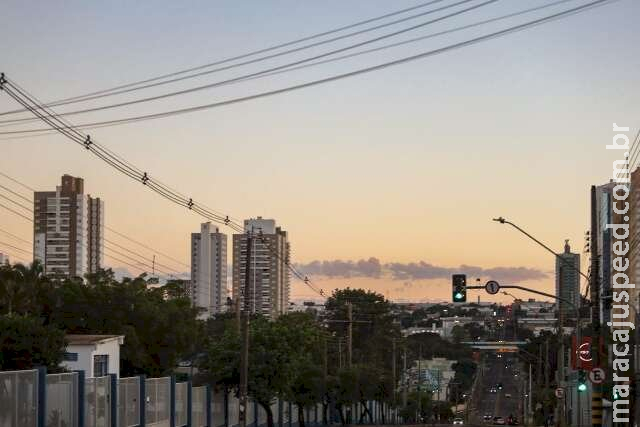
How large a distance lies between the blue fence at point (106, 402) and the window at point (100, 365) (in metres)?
4.68

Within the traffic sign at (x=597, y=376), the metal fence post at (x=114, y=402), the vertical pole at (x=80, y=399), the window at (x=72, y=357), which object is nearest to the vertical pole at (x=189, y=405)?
the window at (x=72, y=357)

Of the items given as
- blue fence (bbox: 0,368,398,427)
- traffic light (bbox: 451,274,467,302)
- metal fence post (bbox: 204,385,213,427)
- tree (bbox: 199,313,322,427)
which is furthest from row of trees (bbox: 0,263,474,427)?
traffic light (bbox: 451,274,467,302)

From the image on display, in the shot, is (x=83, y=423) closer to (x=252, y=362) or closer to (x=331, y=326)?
(x=252, y=362)

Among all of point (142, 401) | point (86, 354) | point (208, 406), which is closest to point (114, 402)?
point (142, 401)

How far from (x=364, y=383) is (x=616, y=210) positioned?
70.6 m

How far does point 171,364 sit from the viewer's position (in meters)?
78.4

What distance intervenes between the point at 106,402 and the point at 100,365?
17.4 metres

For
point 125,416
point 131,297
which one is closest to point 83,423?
point 125,416

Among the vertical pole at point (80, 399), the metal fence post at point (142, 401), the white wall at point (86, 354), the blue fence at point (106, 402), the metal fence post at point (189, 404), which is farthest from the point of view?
the metal fence post at point (189, 404)

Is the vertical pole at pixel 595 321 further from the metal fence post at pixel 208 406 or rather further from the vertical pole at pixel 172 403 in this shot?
the metal fence post at pixel 208 406

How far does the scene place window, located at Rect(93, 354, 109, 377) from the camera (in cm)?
5953

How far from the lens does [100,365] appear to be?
60.4m

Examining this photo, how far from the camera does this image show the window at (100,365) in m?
59.5

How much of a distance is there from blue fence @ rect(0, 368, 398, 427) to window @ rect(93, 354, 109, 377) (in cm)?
468
